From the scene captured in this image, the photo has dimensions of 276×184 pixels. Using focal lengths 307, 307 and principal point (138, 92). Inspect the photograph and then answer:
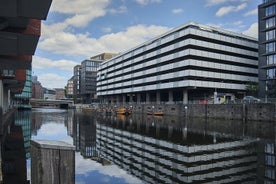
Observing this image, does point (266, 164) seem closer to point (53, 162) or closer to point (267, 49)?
point (53, 162)

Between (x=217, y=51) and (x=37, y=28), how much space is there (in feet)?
260

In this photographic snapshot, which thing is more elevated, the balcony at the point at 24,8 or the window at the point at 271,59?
the window at the point at 271,59

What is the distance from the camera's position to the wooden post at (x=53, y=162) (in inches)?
217

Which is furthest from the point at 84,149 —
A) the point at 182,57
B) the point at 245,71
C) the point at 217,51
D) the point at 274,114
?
the point at 245,71

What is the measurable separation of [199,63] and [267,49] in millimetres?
17230

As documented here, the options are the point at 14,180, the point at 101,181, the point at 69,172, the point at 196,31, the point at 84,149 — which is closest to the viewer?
the point at 69,172

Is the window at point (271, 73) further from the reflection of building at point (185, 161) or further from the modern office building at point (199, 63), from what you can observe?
the reflection of building at point (185, 161)

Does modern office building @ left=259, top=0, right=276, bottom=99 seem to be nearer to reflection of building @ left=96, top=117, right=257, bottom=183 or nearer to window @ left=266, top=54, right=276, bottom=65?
window @ left=266, top=54, right=276, bottom=65

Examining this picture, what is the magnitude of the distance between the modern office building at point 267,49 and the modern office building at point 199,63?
39.7 feet

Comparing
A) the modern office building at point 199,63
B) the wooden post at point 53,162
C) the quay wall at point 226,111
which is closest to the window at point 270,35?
the modern office building at point 199,63

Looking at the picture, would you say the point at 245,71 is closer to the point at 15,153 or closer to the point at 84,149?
the point at 84,149

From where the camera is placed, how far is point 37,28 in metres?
14.4

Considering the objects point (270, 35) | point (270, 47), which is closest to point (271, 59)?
point (270, 47)

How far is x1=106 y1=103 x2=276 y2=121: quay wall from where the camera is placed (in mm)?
53500
